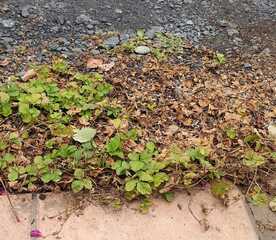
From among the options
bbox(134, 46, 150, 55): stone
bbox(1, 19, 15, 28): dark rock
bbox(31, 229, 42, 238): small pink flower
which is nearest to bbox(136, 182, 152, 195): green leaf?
bbox(31, 229, 42, 238): small pink flower

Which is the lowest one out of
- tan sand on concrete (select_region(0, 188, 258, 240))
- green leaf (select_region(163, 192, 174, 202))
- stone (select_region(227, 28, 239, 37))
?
tan sand on concrete (select_region(0, 188, 258, 240))

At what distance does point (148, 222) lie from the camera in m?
2.18

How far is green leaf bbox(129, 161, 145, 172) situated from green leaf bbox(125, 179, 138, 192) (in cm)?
5

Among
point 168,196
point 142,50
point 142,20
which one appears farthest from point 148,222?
point 142,20

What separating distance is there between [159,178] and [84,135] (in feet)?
1.38

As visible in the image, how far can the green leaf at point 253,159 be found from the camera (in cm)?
238

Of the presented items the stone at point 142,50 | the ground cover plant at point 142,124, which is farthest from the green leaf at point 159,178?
the stone at point 142,50

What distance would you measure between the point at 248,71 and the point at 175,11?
0.66 metres

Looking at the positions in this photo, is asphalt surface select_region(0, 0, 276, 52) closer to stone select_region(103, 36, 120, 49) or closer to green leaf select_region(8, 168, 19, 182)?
stone select_region(103, 36, 120, 49)

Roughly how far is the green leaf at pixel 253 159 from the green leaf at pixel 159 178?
388mm

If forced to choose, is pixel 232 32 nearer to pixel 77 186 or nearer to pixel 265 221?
pixel 265 221

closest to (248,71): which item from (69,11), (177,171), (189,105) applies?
(189,105)

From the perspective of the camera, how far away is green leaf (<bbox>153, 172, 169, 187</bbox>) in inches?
89.1

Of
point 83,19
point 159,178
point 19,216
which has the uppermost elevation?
point 83,19
